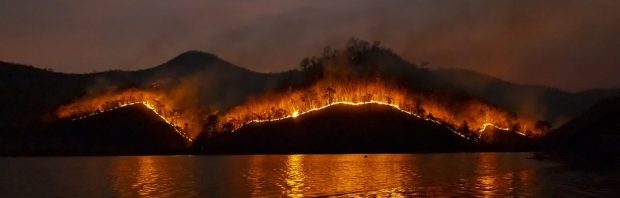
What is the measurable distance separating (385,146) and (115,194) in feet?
451

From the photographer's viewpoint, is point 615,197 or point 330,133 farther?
point 330,133

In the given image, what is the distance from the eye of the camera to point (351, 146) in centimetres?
19300

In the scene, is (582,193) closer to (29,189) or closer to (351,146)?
(29,189)

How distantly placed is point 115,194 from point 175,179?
17.9 metres

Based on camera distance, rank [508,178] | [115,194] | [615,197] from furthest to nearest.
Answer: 1. [508,178]
2. [115,194]
3. [615,197]

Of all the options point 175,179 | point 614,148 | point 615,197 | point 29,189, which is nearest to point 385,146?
point 614,148

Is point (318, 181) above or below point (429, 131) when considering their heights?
below

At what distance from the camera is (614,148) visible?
111 metres

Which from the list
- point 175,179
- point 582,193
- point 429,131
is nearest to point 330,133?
point 429,131

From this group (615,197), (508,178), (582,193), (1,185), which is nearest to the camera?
(615,197)

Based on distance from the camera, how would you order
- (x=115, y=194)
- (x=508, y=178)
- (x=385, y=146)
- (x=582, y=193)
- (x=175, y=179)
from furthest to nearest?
(x=385, y=146)
(x=175, y=179)
(x=508, y=178)
(x=115, y=194)
(x=582, y=193)

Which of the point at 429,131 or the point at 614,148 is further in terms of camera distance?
the point at 429,131

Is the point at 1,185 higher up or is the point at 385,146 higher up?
the point at 385,146

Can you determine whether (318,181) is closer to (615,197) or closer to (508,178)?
(508,178)
